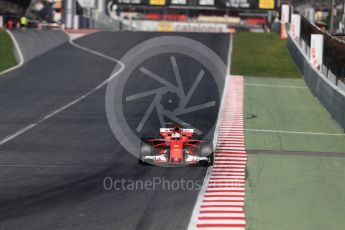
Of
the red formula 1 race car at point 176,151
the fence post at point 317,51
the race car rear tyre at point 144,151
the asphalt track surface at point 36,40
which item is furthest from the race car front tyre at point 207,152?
the asphalt track surface at point 36,40

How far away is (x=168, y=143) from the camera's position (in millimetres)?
20000

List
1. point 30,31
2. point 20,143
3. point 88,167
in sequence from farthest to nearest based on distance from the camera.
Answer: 1. point 30,31
2. point 20,143
3. point 88,167

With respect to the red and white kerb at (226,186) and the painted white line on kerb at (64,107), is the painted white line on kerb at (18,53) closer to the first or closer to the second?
the painted white line on kerb at (64,107)

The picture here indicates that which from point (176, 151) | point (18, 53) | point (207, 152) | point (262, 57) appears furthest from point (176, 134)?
point (262, 57)

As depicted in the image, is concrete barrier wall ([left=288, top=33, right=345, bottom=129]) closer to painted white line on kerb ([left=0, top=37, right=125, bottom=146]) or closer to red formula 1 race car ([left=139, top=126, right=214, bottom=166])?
red formula 1 race car ([left=139, top=126, right=214, bottom=166])

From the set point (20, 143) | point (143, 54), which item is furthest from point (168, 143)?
point (143, 54)

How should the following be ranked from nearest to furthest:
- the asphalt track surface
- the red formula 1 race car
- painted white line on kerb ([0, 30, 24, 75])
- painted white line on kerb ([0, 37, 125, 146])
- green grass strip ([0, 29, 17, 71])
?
A: the red formula 1 race car < painted white line on kerb ([0, 37, 125, 146]) < painted white line on kerb ([0, 30, 24, 75]) < green grass strip ([0, 29, 17, 71]) < the asphalt track surface

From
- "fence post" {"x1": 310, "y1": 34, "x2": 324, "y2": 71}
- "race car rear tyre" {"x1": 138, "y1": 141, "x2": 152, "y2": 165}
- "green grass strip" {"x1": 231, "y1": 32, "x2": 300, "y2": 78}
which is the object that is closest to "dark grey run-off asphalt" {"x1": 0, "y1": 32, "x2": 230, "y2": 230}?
"race car rear tyre" {"x1": 138, "y1": 141, "x2": 152, "y2": 165}

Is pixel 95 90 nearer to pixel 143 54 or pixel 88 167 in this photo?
pixel 143 54

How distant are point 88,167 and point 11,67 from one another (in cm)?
3053

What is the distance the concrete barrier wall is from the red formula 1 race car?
10.7m

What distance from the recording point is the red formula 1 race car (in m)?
19.6

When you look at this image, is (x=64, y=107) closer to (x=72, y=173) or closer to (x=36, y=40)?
(x=72, y=173)

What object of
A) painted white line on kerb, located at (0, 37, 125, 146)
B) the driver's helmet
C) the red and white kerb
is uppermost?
the driver's helmet
